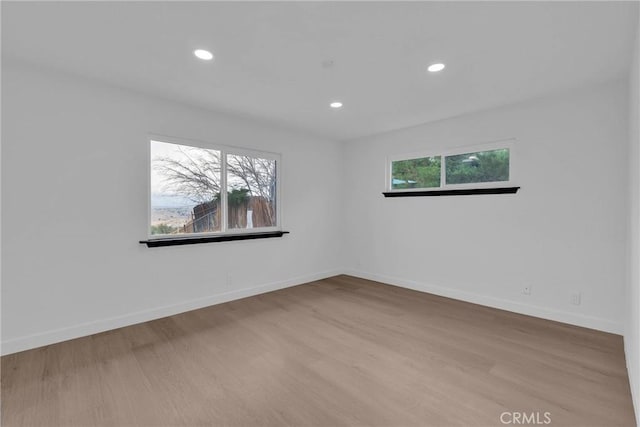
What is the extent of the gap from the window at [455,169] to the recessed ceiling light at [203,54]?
3.07 metres

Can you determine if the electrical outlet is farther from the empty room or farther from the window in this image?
the window

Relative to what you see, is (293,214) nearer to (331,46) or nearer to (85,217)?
(85,217)

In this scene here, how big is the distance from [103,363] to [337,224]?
375cm

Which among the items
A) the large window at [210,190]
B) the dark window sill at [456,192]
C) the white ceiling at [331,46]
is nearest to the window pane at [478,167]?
the dark window sill at [456,192]

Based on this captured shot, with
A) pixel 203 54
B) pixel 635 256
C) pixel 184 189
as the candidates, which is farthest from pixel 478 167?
pixel 184 189

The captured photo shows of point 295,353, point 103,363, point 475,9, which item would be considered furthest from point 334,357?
point 475,9

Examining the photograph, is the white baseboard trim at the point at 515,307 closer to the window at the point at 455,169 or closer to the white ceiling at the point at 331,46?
the window at the point at 455,169

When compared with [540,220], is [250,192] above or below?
above

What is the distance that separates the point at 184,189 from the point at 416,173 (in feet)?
10.4

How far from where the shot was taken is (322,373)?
2.19m

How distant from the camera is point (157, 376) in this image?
7.02 feet

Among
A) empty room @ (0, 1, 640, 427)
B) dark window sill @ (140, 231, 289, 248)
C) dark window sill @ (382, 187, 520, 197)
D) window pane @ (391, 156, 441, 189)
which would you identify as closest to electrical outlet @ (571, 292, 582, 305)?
empty room @ (0, 1, 640, 427)

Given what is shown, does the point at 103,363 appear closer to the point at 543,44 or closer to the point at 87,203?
the point at 87,203

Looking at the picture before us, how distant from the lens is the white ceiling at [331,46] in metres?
1.80
